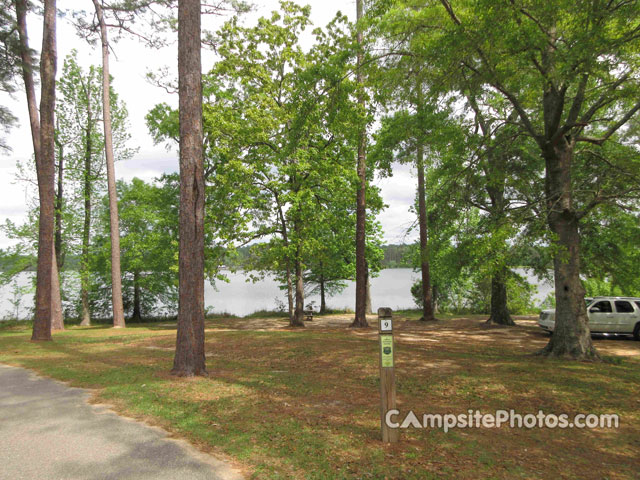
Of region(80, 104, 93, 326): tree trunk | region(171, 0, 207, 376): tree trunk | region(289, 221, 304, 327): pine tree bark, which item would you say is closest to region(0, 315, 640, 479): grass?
region(171, 0, 207, 376): tree trunk

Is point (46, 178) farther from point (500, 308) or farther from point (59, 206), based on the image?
point (500, 308)

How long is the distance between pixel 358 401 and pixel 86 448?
3.55 m

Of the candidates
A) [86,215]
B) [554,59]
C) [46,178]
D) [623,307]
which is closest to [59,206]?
[86,215]

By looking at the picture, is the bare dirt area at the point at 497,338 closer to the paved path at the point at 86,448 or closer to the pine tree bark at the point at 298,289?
the pine tree bark at the point at 298,289

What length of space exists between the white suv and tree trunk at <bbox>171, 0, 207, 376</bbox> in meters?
12.4

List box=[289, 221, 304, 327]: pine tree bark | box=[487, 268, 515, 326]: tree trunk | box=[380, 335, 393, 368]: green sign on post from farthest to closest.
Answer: box=[487, 268, 515, 326]: tree trunk, box=[289, 221, 304, 327]: pine tree bark, box=[380, 335, 393, 368]: green sign on post

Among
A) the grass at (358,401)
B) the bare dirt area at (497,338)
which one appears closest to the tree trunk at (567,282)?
the grass at (358,401)

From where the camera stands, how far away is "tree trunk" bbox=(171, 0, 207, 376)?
726 cm

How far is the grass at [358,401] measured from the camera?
12.6ft

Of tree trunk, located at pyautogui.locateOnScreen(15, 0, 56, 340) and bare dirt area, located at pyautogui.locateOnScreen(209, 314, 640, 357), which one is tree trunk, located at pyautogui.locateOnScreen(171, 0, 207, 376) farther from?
tree trunk, located at pyautogui.locateOnScreen(15, 0, 56, 340)

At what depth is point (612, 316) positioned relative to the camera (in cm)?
1377

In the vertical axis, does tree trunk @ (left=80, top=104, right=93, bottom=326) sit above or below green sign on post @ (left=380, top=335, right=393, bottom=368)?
above

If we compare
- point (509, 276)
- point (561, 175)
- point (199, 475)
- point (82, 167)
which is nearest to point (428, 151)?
point (561, 175)

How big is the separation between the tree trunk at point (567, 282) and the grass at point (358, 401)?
2.21 ft
